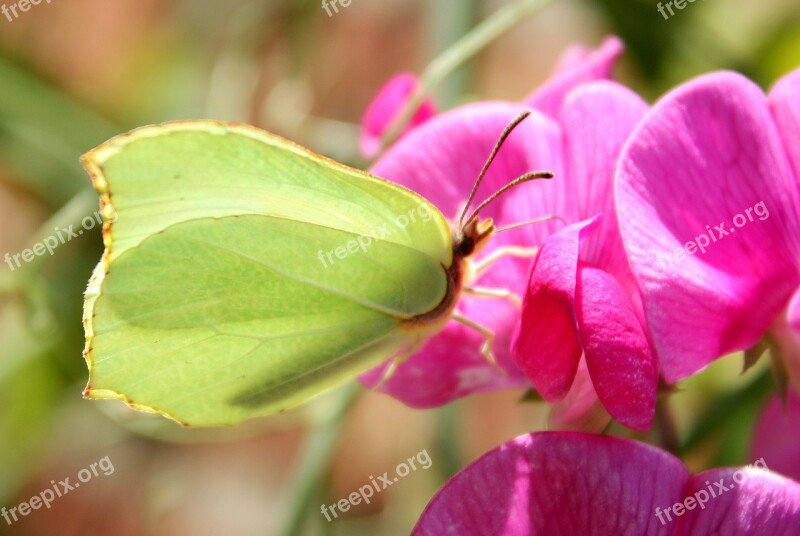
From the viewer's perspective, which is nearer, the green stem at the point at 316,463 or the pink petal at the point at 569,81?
the pink petal at the point at 569,81

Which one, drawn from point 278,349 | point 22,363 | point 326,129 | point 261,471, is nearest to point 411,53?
point 326,129

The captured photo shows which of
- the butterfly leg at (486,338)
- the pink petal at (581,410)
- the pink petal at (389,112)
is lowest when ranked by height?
the pink petal at (581,410)

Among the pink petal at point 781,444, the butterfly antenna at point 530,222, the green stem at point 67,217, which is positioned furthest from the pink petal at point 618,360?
the green stem at point 67,217

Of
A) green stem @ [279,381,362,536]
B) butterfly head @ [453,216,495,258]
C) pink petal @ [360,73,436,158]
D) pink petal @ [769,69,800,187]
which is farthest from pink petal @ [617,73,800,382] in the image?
green stem @ [279,381,362,536]

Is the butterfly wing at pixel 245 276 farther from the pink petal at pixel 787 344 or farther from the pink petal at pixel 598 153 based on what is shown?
the pink petal at pixel 787 344

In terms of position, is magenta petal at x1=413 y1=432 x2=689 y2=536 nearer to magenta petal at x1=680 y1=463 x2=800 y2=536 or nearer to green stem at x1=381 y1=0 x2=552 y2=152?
magenta petal at x1=680 y1=463 x2=800 y2=536
